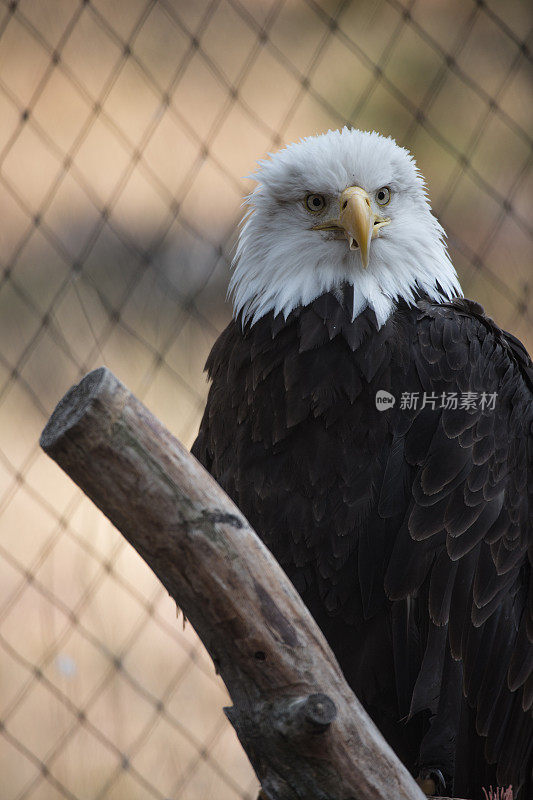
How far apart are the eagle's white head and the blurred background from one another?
53.6 inches

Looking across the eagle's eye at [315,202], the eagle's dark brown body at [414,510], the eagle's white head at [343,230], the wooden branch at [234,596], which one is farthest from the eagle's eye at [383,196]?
the wooden branch at [234,596]

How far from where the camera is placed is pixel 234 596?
1203 mm

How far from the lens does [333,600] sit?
196 cm

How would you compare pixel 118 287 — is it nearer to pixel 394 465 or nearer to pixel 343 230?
pixel 343 230

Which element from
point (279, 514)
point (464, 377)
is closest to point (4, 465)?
point (279, 514)

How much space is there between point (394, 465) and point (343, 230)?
0.52 metres

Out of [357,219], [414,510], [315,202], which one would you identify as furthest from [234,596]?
[315,202]

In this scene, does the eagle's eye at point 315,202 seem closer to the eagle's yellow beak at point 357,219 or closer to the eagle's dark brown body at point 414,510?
the eagle's yellow beak at point 357,219

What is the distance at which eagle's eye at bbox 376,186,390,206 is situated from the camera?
6.80ft

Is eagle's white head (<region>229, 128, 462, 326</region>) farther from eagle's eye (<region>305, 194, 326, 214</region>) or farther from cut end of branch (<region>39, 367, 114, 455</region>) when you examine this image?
cut end of branch (<region>39, 367, 114, 455</region>)

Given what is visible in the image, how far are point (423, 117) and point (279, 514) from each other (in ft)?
7.57

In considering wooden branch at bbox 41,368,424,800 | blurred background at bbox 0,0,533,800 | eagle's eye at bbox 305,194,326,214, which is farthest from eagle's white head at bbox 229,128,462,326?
blurred background at bbox 0,0,533,800

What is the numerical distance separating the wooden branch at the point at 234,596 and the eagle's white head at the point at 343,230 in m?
0.89

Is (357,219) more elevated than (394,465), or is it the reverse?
(357,219)
